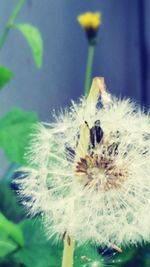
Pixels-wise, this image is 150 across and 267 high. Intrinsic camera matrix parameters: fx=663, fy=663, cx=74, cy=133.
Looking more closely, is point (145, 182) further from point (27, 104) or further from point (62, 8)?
point (62, 8)

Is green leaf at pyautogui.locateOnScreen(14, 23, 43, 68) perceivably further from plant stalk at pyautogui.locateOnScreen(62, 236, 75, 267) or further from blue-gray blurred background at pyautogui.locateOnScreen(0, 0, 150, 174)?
blue-gray blurred background at pyautogui.locateOnScreen(0, 0, 150, 174)

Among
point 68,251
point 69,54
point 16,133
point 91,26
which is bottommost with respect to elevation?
point 68,251

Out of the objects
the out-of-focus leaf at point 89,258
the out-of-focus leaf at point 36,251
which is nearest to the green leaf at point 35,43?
the out-of-focus leaf at point 36,251

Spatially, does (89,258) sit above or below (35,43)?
below

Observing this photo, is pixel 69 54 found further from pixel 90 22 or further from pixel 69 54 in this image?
pixel 90 22

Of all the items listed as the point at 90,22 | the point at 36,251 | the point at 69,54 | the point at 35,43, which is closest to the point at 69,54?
the point at 69,54

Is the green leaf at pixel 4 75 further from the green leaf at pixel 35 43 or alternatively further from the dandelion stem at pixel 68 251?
the dandelion stem at pixel 68 251

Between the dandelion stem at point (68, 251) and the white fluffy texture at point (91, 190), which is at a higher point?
the white fluffy texture at point (91, 190)

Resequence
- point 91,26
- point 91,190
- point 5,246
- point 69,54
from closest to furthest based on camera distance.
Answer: point 91,190 < point 5,246 < point 91,26 < point 69,54

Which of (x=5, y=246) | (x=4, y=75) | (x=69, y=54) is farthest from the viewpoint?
(x=69, y=54)
